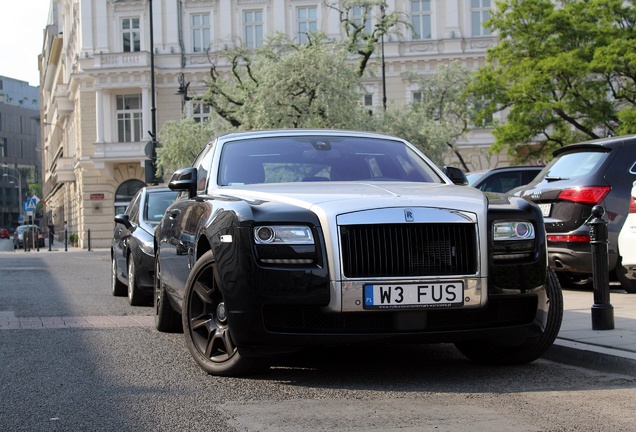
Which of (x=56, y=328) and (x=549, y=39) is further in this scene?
(x=549, y=39)

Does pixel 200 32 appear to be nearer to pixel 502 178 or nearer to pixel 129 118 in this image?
pixel 129 118

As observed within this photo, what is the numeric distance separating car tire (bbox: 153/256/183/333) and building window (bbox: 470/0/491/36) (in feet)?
140

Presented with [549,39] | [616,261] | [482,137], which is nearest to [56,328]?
[616,261]

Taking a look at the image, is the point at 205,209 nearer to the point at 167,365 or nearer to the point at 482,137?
the point at 167,365

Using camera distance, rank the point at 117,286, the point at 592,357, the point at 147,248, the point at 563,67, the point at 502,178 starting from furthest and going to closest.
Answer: the point at 563,67 < the point at 502,178 < the point at 117,286 < the point at 147,248 < the point at 592,357

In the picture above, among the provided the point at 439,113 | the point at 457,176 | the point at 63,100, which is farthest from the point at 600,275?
the point at 63,100

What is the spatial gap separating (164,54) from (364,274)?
46374 mm

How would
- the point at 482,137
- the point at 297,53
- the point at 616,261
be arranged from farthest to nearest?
the point at 482,137 < the point at 297,53 < the point at 616,261

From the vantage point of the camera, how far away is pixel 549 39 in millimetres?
33469

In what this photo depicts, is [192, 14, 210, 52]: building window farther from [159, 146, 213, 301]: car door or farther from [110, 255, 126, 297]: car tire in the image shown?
[159, 146, 213, 301]: car door

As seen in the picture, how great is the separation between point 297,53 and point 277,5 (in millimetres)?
22291

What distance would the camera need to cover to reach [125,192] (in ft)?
168

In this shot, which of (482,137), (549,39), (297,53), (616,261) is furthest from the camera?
(482,137)

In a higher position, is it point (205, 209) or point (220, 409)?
point (205, 209)
